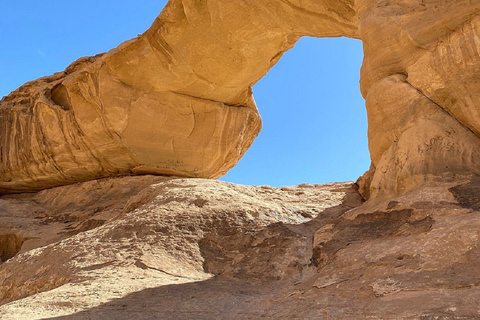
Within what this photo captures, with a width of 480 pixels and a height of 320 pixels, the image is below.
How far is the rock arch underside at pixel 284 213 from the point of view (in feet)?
11.0

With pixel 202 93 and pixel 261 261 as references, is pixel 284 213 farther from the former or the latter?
pixel 202 93

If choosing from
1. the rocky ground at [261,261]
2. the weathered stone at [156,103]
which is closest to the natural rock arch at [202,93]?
the weathered stone at [156,103]

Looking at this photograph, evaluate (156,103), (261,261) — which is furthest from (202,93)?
(261,261)

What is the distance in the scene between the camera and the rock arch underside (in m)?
3.35

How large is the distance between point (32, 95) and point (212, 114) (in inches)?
221

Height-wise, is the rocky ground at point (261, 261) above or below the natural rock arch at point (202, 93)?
below

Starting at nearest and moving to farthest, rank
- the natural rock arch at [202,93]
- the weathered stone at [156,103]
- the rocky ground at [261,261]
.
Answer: the rocky ground at [261,261] < the natural rock arch at [202,93] < the weathered stone at [156,103]

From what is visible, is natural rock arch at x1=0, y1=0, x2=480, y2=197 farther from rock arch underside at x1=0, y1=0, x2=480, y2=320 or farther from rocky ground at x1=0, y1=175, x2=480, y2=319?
rocky ground at x1=0, y1=175, x2=480, y2=319

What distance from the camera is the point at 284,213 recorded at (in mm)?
6078

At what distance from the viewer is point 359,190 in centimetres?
752

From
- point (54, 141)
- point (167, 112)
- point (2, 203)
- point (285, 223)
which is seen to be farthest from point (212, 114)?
point (285, 223)

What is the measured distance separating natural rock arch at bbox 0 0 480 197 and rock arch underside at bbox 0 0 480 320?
0.04 meters

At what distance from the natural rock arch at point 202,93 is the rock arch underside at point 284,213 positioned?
36 mm

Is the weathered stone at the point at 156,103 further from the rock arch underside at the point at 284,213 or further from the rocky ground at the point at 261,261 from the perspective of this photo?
the rocky ground at the point at 261,261
